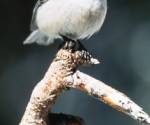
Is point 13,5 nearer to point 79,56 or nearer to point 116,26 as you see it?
point 116,26

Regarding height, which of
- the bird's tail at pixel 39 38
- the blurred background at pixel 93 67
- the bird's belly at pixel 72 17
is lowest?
the bird's belly at pixel 72 17

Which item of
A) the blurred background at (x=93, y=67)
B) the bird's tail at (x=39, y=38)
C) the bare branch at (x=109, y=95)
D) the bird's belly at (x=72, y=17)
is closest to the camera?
the bare branch at (x=109, y=95)

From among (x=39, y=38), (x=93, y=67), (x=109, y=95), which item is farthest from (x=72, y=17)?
(x=93, y=67)

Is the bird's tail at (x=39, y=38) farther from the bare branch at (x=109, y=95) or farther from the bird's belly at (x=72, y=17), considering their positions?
the bare branch at (x=109, y=95)

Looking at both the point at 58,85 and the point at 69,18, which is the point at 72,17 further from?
the point at 58,85

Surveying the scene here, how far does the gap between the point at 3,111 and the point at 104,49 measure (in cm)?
63

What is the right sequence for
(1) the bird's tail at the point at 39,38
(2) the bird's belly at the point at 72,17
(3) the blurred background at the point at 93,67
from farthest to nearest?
(3) the blurred background at the point at 93,67, (1) the bird's tail at the point at 39,38, (2) the bird's belly at the point at 72,17

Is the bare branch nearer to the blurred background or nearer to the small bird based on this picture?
the small bird

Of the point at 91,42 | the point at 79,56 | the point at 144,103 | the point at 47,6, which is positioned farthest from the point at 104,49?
the point at 79,56

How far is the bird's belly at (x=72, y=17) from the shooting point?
7.43 ft

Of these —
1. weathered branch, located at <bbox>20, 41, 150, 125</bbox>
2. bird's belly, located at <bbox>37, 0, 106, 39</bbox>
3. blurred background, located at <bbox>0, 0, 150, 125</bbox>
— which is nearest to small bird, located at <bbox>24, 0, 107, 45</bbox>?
bird's belly, located at <bbox>37, 0, 106, 39</bbox>

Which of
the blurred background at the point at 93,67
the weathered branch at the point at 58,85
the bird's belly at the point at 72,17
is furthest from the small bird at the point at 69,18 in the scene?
the blurred background at the point at 93,67

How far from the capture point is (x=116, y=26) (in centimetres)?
355

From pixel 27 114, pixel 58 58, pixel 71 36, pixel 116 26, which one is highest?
pixel 116 26
